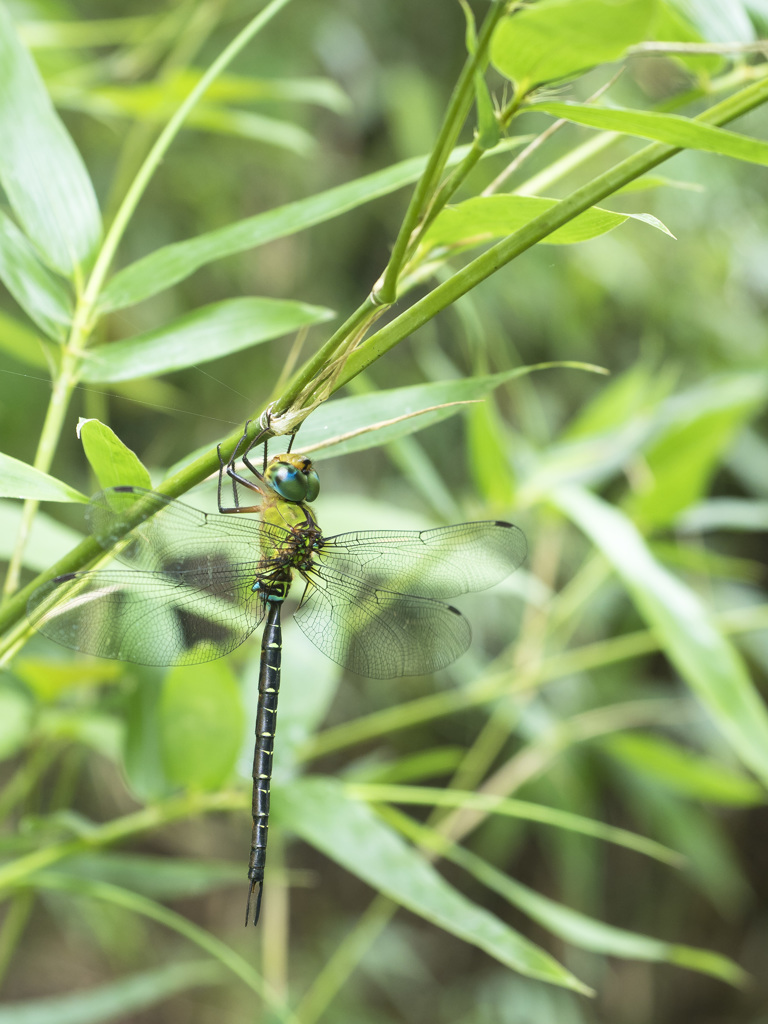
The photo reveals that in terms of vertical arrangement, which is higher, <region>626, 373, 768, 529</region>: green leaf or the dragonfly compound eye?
<region>626, 373, 768, 529</region>: green leaf

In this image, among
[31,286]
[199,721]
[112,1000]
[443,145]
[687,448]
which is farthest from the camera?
[687,448]

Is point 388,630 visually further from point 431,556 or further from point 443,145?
point 443,145

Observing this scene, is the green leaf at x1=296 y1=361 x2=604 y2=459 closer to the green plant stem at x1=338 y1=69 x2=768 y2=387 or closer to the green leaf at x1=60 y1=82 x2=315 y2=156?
the green plant stem at x1=338 y1=69 x2=768 y2=387

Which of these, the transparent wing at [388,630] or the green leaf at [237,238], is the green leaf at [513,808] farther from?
the green leaf at [237,238]

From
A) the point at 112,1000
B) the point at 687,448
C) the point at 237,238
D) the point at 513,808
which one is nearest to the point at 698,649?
the point at 513,808

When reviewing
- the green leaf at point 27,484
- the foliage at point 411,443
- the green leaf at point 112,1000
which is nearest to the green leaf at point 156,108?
the foliage at point 411,443

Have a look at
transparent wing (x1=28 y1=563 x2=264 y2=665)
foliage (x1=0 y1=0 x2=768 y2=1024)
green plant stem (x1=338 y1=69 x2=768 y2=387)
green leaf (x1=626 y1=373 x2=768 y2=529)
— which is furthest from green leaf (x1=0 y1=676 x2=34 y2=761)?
green leaf (x1=626 y1=373 x2=768 y2=529)
